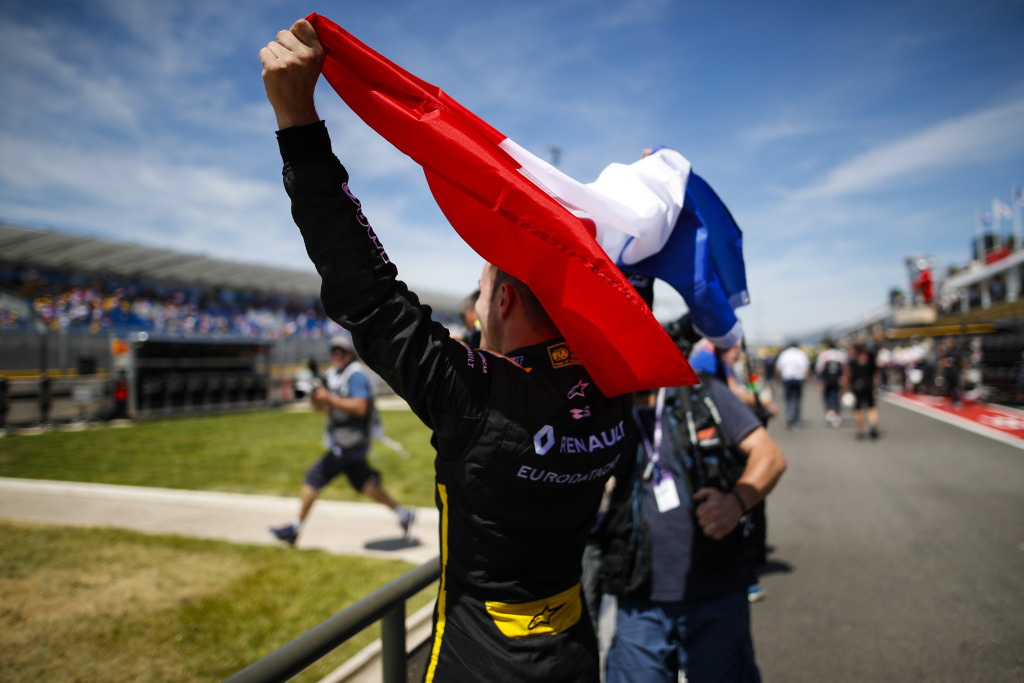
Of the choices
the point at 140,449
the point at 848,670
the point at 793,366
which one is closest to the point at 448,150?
the point at 848,670

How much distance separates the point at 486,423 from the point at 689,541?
4.22 feet

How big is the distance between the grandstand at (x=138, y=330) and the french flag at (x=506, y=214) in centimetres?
423

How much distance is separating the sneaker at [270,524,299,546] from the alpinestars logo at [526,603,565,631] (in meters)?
4.64

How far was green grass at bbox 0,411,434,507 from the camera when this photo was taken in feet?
25.9

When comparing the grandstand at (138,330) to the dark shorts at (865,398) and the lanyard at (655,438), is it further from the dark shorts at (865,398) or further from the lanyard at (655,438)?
the dark shorts at (865,398)

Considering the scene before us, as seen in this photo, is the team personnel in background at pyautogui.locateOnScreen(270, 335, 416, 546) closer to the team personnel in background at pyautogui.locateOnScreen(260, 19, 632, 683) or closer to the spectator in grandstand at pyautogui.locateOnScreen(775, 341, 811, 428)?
the team personnel in background at pyautogui.locateOnScreen(260, 19, 632, 683)

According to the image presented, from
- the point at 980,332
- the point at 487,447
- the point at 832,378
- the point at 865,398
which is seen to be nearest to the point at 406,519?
the point at 487,447

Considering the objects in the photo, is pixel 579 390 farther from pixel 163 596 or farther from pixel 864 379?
pixel 864 379

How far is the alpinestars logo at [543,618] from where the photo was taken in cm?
134

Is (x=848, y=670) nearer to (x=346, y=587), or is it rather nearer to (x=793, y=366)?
(x=346, y=587)

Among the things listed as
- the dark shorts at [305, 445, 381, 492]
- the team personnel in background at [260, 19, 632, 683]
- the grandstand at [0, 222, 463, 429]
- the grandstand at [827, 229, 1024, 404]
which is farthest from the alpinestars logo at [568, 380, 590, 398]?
the grandstand at [827, 229, 1024, 404]

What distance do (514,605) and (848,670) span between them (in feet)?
10.5

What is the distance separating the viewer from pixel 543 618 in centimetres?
136

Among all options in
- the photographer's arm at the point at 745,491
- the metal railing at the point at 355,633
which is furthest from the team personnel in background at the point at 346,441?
the photographer's arm at the point at 745,491
